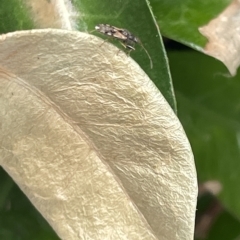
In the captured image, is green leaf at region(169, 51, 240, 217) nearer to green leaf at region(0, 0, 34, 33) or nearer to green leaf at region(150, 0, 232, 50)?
green leaf at region(150, 0, 232, 50)

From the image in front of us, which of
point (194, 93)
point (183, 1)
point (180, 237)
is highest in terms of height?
point (183, 1)

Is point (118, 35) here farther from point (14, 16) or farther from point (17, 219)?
point (17, 219)

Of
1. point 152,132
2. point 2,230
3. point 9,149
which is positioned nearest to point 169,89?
point 152,132

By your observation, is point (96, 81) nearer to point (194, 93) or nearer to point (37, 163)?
point (37, 163)

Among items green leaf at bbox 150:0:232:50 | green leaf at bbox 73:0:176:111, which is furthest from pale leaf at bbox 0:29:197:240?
green leaf at bbox 150:0:232:50

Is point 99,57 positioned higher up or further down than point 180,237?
higher up

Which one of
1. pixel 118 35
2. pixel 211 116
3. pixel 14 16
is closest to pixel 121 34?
pixel 118 35
